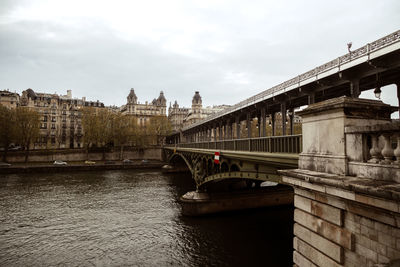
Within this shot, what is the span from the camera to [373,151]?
4492mm

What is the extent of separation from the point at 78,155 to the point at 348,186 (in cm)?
7561

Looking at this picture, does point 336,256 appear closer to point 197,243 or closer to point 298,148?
point 298,148

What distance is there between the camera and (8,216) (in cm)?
2269

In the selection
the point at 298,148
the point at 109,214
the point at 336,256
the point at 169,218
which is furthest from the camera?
the point at 109,214

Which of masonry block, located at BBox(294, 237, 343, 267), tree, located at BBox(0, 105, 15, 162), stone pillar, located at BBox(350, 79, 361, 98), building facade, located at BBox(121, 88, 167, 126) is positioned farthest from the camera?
building facade, located at BBox(121, 88, 167, 126)

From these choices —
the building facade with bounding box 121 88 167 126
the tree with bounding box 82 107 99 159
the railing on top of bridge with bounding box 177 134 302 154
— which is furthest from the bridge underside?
the building facade with bounding box 121 88 167 126

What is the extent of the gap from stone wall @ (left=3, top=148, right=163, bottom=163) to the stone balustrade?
244 feet

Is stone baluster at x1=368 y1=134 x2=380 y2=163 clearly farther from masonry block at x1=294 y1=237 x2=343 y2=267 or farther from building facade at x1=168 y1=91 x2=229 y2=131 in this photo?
building facade at x1=168 y1=91 x2=229 y2=131

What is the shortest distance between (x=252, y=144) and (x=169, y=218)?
464 inches

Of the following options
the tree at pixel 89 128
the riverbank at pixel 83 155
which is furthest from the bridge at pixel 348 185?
the tree at pixel 89 128

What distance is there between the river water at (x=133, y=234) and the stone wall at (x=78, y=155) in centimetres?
3971

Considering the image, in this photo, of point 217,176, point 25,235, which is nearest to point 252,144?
point 217,176

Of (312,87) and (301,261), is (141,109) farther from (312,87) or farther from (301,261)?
(301,261)

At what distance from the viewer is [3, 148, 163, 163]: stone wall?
6182 cm
